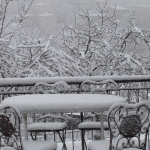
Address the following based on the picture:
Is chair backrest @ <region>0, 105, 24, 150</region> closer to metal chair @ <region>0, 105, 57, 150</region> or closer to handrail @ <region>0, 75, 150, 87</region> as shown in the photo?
metal chair @ <region>0, 105, 57, 150</region>

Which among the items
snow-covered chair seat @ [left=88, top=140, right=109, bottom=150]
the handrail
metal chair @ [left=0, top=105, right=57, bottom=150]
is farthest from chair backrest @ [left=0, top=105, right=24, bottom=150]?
the handrail

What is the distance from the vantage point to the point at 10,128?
72.2 inches

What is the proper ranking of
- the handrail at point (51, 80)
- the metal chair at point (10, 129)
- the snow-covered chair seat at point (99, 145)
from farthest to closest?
the handrail at point (51, 80) < the snow-covered chair seat at point (99, 145) < the metal chair at point (10, 129)

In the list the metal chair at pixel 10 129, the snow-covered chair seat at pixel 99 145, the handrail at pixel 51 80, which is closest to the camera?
the metal chair at pixel 10 129

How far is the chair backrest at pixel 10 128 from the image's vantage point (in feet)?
5.97

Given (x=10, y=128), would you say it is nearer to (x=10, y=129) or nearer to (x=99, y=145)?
(x=10, y=129)

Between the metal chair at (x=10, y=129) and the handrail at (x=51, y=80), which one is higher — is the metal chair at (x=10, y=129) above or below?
below

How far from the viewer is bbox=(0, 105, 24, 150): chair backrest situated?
1820 mm

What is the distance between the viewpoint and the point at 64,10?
12875 millimetres

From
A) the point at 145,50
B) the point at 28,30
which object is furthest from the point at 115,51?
the point at 28,30

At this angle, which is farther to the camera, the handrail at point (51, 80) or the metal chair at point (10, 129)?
the handrail at point (51, 80)

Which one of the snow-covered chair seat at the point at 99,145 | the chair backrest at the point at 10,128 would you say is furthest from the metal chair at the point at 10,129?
the snow-covered chair seat at the point at 99,145

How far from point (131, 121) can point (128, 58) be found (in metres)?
5.58

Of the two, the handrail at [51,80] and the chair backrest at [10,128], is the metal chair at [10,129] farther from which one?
the handrail at [51,80]
